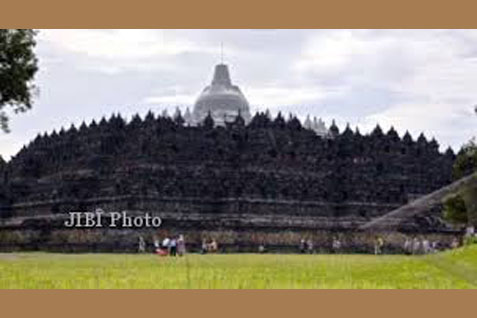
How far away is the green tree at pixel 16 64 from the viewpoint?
29.2 metres

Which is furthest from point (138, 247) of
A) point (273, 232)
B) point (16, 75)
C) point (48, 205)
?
point (16, 75)

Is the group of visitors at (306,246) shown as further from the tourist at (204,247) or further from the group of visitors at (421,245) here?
the tourist at (204,247)

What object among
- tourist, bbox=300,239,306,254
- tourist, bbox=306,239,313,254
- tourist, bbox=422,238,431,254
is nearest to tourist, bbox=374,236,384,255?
tourist, bbox=422,238,431,254

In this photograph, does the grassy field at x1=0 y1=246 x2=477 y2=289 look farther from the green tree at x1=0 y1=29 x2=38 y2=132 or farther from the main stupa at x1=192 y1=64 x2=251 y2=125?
the main stupa at x1=192 y1=64 x2=251 y2=125

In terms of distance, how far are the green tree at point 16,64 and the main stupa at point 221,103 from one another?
69626 millimetres

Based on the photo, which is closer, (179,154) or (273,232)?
(273,232)

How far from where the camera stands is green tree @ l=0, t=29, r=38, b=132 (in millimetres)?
29250

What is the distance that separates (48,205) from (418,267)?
5832cm

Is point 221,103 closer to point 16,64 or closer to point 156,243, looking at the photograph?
point 156,243

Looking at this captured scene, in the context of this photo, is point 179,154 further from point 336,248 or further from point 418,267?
point 418,267

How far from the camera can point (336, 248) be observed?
61844mm

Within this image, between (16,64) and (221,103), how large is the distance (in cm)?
7317

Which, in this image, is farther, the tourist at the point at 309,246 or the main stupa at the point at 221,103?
the main stupa at the point at 221,103

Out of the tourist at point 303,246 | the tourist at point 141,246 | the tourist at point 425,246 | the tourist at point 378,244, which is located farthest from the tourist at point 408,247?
the tourist at point 141,246
